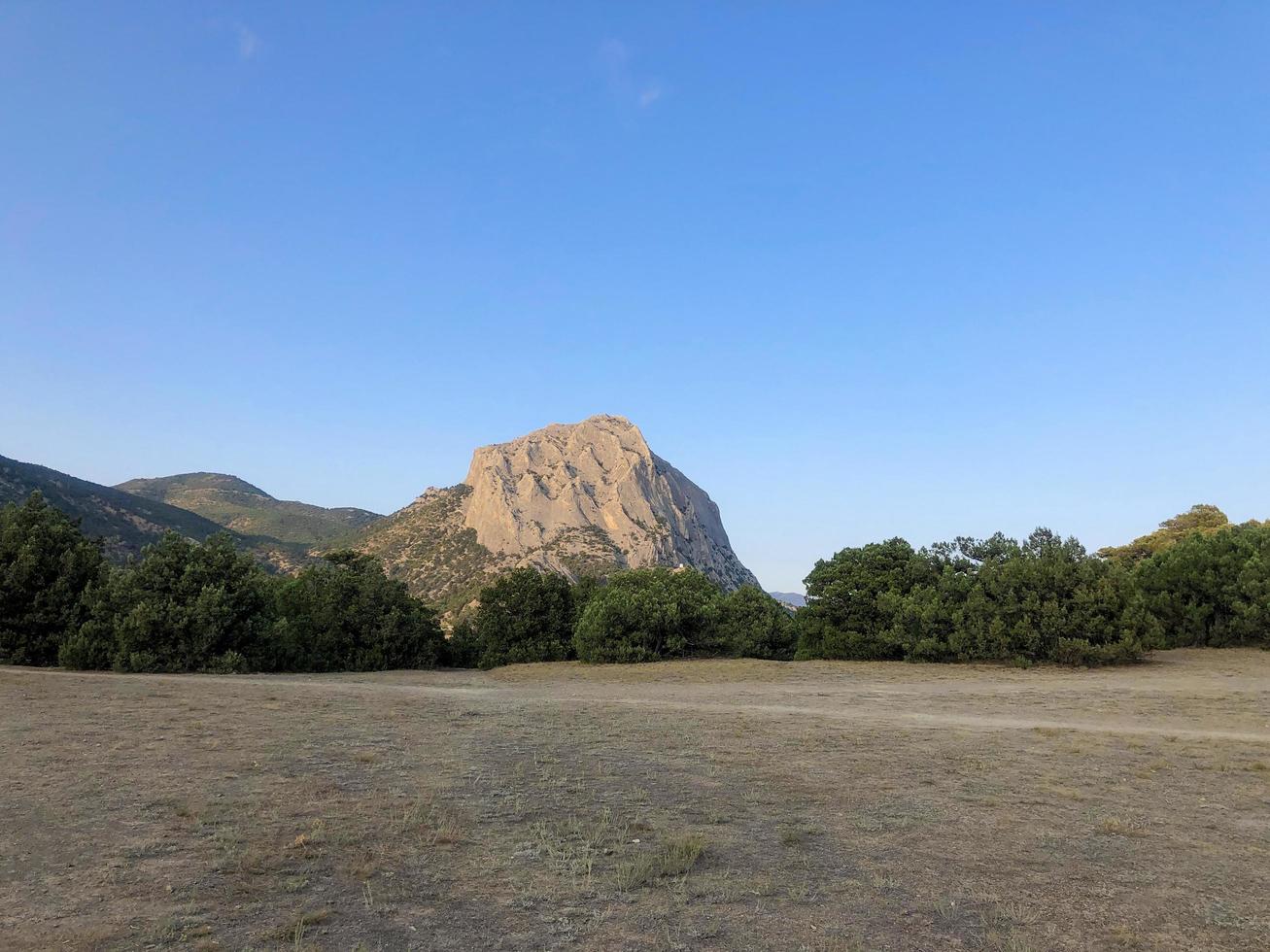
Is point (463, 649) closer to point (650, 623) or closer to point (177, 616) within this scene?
point (650, 623)

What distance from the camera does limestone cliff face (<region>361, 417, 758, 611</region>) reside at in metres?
123

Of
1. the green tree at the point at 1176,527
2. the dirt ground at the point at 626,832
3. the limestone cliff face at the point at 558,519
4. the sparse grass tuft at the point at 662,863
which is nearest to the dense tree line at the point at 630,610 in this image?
the dirt ground at the point at 626,832

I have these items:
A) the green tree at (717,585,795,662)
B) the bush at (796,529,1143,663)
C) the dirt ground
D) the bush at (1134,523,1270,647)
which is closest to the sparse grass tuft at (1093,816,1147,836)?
the dirt ground

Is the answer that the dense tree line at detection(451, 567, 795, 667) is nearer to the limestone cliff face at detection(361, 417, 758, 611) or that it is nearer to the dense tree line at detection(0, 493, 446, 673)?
the dense tree line at detection(0, 493, 446, 673)

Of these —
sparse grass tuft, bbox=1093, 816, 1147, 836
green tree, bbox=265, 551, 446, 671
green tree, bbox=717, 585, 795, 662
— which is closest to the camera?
sparse grass tuft, bbox=1093, 816, 1147, 836

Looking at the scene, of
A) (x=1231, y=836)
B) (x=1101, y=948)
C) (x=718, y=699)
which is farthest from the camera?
(x=718, y=699)

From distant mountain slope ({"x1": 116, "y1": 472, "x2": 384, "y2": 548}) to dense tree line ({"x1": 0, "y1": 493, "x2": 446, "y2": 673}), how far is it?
4116 inches

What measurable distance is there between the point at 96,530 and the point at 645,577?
82506 millimetres

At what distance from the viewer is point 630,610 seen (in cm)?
3209

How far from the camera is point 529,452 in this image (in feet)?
556

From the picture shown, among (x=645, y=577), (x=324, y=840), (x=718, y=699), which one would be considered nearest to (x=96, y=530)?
Result: (x=645, y=577)

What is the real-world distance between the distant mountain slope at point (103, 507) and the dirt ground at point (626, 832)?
3140 inches

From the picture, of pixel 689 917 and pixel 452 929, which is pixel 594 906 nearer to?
pixel 689 917

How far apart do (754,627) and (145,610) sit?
23.7 metres
